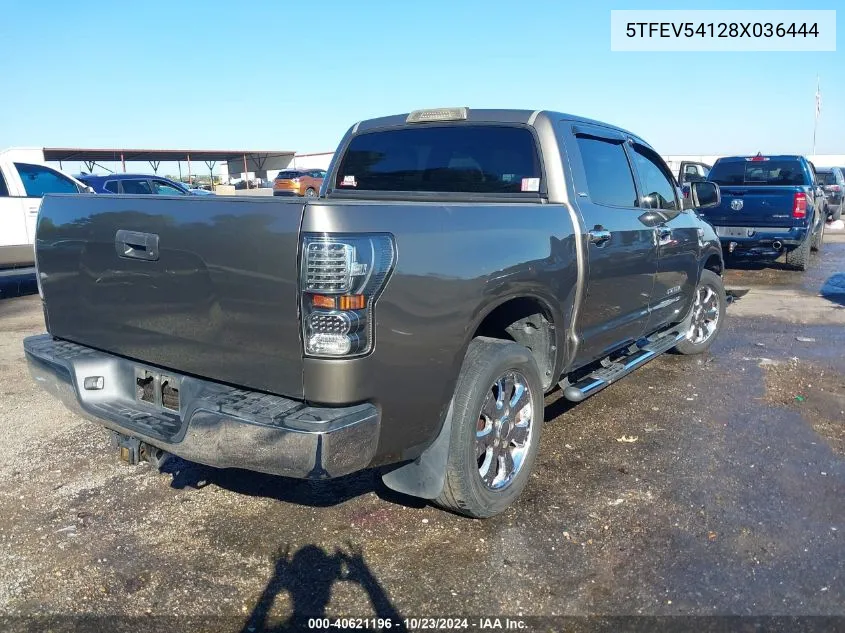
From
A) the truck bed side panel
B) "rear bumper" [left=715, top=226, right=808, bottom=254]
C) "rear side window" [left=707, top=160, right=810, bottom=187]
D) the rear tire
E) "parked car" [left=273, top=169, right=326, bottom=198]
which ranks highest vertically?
"parked car" [left=273, top=169, right=326, bottom=198]

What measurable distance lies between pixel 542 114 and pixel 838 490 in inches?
104

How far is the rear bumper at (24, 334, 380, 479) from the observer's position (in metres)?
2.42

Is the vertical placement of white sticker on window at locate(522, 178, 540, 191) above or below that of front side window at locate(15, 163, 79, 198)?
below

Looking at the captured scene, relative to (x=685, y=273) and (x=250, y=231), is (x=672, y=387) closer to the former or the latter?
(x=685, y=273)

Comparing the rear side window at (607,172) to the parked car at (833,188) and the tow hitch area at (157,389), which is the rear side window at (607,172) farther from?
the parked car at (833,188)

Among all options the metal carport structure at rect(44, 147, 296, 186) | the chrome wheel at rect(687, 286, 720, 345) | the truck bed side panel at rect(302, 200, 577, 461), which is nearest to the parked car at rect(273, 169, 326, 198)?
the metal carport structure at rect(44, 147, 296, 186)

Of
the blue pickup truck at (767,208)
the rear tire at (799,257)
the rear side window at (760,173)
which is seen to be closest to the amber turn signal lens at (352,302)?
the blue pickup truck at (767,208)

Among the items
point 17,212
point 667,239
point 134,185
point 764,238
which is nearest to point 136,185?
point 134,185

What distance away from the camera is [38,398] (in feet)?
16.9

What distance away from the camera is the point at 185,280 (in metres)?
2.70

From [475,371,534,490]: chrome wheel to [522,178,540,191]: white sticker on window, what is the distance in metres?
1.14

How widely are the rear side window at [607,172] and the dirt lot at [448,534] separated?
153 centimetres

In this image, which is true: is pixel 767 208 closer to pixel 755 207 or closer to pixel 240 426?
pixel 755 207

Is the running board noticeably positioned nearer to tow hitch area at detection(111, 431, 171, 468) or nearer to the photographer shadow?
the photographer shadow
